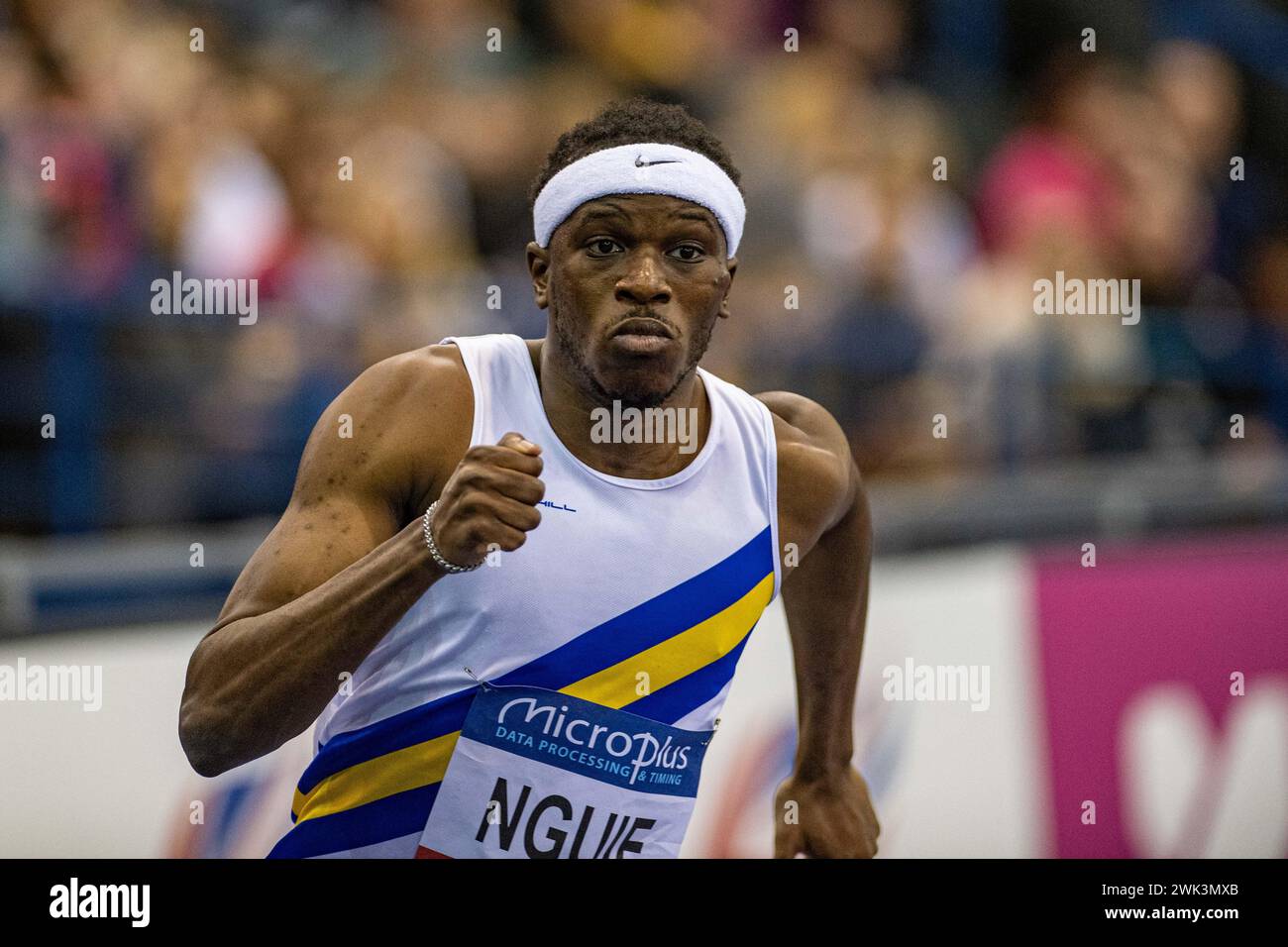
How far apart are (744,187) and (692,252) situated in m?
2.14

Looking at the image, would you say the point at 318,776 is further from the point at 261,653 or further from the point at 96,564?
the point at 96,564

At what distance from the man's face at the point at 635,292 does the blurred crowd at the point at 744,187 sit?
3.02m

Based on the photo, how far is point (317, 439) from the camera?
3.71 metres

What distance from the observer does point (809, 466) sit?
13.9 ft

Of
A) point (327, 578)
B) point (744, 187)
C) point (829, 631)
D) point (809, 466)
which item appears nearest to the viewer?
point (327, 578)

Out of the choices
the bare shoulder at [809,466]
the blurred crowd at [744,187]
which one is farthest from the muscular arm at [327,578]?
the blurred crowd at [744,187]

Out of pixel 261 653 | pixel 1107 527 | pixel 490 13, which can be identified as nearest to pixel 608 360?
pixel 261 653

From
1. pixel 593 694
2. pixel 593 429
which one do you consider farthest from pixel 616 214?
pixel 593 694

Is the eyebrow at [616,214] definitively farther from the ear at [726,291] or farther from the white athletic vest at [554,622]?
the white athletic vest at [554,622]

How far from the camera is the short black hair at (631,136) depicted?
3.94m

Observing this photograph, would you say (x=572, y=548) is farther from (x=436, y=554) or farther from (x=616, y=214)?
(x=616, y=214)

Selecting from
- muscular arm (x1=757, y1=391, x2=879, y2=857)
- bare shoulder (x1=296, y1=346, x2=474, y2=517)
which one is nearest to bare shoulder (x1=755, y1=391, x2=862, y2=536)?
muscular arm (x1=757, y1=391, x2=879, y2=857)

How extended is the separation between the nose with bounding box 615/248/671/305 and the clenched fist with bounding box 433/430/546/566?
Answer: 56cm

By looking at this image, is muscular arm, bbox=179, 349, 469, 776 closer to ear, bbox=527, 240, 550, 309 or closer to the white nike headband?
ear, bbox=527, 240, 550, 309
